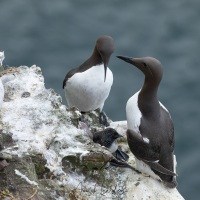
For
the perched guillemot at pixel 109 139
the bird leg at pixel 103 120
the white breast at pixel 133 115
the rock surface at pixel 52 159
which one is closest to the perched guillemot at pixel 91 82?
the bird leg at pixel 103 120

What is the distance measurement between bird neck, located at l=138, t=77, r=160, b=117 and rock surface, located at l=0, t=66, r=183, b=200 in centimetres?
77

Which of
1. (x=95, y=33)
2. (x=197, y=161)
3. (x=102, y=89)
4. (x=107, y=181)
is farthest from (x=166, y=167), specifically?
(x=95, y=33)

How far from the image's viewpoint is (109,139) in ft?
31.9

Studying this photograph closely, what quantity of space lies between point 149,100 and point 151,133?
471 millimetres

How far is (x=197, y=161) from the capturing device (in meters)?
14.7

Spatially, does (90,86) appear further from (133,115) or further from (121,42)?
(121,42)

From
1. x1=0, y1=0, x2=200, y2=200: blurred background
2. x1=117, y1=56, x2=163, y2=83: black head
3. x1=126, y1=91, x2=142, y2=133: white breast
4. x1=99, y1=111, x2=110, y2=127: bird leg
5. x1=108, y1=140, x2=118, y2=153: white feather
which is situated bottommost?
x1=0, y1=0, x2=200, y2=200: blurred background

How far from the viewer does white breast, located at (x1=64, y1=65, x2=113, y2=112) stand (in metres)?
11.0

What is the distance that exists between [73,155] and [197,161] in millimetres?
6292

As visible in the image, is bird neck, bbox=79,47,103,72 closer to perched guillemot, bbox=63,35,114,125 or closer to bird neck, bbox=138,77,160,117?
perched guillemot, bbox=63,35,114,125

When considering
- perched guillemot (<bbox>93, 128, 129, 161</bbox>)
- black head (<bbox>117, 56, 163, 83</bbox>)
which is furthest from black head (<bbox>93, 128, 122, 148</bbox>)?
black head (<bbox>117, 56, 163, 83</bbox>)

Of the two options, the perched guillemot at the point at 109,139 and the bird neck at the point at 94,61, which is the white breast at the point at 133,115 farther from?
the bird neck at the point at 94,61

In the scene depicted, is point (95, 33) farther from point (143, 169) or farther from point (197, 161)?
point (143, 169)

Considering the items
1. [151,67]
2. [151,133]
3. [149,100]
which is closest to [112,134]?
[151,133]
